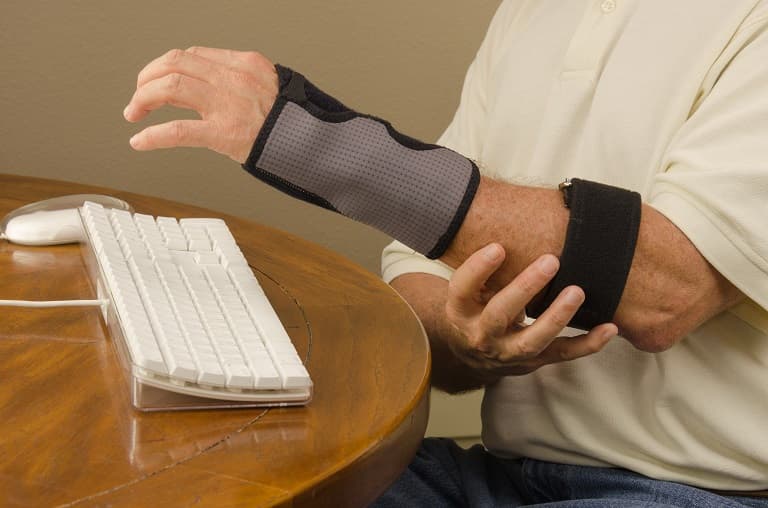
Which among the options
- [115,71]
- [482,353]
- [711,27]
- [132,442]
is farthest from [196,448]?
[115,71]

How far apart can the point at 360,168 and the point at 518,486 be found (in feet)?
1.50

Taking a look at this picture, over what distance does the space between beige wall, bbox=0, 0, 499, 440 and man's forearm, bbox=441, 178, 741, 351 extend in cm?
92

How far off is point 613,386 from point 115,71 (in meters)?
0.99

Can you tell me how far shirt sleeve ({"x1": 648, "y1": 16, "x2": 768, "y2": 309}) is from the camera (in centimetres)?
86

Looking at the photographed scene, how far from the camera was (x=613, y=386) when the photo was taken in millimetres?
1014

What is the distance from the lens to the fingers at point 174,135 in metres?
0.76

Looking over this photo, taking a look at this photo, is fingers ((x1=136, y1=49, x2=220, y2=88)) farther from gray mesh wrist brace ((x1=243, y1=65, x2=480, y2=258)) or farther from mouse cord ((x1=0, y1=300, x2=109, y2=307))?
mouse cord ((x1=0, y1=300, x2=109, y2=307))

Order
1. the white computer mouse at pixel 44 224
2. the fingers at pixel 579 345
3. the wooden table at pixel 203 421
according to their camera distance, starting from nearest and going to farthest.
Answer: the wooden table at pixel 203 421, the fingers at pixel 579 345, the white computer mouse at pixel 44 224

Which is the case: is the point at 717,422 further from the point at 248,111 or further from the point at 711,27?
the point at 248,111

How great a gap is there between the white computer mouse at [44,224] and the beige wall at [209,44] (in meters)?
0.64

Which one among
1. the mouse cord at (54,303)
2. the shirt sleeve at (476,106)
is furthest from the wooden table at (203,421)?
the shirt sleeve at (476,106)

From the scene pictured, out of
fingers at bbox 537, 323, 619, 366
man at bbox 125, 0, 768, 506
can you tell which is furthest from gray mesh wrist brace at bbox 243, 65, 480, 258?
fingers at bbox 537, 323, 619, 366

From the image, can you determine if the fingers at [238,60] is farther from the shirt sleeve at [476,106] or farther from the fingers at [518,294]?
the shirt sleeve at [476,106]

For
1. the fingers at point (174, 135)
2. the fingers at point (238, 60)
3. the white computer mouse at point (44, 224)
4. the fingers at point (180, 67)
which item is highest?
the fingers at point (238, 60)
